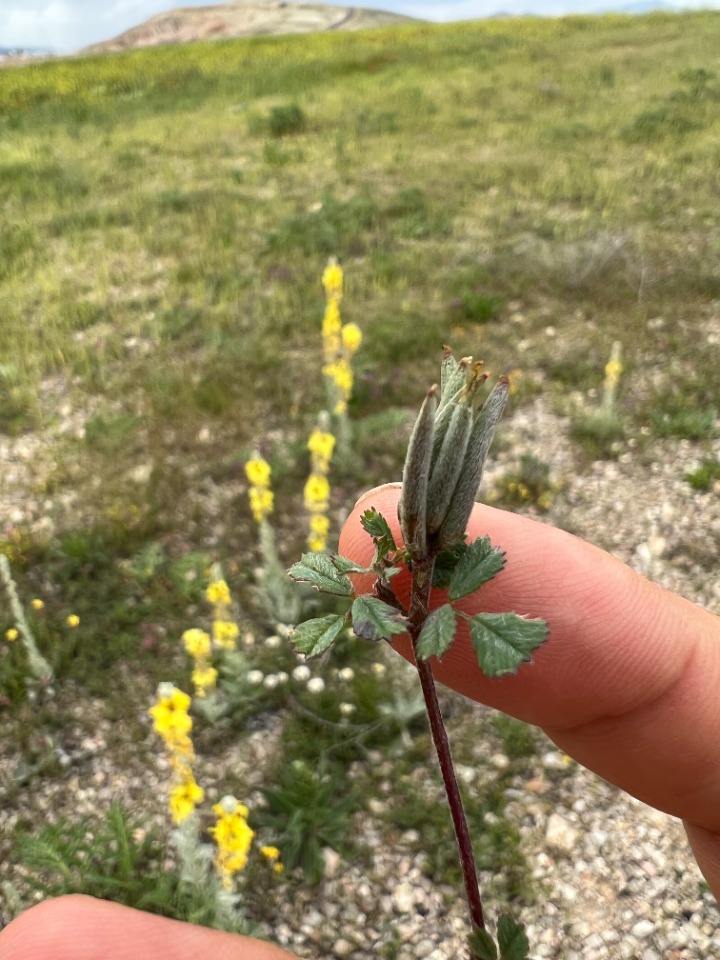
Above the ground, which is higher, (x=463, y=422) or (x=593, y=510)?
(x=463, y=422)

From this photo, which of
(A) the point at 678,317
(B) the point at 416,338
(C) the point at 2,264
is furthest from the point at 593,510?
(C) the point at 2,264

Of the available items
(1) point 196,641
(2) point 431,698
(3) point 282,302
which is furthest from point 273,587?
(3) point 282,302

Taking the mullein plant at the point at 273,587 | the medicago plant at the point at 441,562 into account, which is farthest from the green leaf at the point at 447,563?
the mullein plant at the point at 273,587

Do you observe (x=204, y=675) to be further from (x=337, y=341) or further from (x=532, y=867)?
(x=337, y=341)

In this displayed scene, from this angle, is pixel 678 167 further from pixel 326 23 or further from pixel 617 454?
pixel 326 23

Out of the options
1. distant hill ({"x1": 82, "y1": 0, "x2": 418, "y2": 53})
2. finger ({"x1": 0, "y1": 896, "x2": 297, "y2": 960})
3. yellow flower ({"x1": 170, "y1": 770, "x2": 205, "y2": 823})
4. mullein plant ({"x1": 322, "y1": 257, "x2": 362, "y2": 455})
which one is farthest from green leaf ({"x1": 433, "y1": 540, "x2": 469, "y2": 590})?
distant hill ({"x1": 82, "y1": 0, "x2": 418, "y2": 53})

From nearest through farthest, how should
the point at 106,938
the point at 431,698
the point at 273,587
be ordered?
the point at 431,698
the point at 106,938
the point at 273,587
